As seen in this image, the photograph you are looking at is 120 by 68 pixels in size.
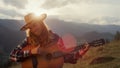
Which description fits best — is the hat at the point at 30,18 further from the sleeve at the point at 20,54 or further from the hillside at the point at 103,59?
the hillside at the point at 103,59

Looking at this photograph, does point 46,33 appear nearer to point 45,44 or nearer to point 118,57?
point 45,44

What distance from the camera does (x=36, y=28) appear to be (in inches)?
488

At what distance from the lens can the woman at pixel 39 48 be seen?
1245 cm

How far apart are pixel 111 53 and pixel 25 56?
22.6 m

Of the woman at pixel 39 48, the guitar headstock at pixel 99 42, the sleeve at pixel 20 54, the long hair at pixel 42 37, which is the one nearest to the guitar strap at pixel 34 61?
the woman at pixel 39 48

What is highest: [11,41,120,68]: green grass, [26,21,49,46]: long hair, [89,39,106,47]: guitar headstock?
[26,21,49,46]: long hair

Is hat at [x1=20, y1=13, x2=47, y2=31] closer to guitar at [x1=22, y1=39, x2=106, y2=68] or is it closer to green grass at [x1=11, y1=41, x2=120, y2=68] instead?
guitar at [x1=22, y1=39, x2=106, y2=68]

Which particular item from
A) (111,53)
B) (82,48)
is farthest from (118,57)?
(82,48)

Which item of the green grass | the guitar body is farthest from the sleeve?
the green grass

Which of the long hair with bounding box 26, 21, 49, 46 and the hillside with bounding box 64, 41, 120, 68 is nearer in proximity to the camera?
the long hair with bounding box 26, 21, 49, 46

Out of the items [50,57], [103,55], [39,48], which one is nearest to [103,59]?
[103,55]

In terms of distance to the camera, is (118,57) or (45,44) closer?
(45,44)

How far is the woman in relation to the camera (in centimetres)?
1245

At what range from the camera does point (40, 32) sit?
487 inches
